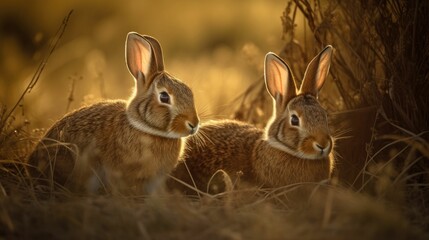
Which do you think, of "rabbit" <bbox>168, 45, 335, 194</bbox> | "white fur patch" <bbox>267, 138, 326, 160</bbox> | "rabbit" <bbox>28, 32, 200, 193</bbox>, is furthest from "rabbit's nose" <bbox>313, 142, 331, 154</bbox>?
"rabbit" <bbox>28, 32, 200, 193</bbox>

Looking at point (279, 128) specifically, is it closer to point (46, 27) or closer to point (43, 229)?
point (43, 229)

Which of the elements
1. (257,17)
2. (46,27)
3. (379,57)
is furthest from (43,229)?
(257,17)

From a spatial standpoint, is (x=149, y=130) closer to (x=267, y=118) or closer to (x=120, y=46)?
(x=267, y=118)

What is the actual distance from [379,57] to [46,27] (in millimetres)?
6338

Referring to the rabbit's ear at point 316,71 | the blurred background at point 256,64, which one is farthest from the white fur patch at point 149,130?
the rabbit's ear at point 316,71

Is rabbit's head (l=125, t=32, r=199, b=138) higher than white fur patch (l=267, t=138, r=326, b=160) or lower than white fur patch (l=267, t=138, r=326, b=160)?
higher

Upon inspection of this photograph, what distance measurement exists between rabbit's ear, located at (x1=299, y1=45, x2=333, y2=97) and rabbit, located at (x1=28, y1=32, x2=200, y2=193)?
0.98m

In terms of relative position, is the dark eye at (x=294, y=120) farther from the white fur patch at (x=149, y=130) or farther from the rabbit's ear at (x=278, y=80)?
the white fur patch at (x=149, y=130)

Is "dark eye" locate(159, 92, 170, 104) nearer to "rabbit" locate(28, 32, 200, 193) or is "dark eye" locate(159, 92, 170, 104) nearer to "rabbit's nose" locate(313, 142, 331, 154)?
"rabbit" locate(28, 32, 200, 193)

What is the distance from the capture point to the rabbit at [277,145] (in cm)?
508

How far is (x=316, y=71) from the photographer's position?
538 cm

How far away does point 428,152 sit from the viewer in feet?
15.0

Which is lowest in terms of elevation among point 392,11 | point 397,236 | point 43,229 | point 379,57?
point 43,229

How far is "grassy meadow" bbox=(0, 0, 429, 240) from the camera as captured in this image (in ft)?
12.2
